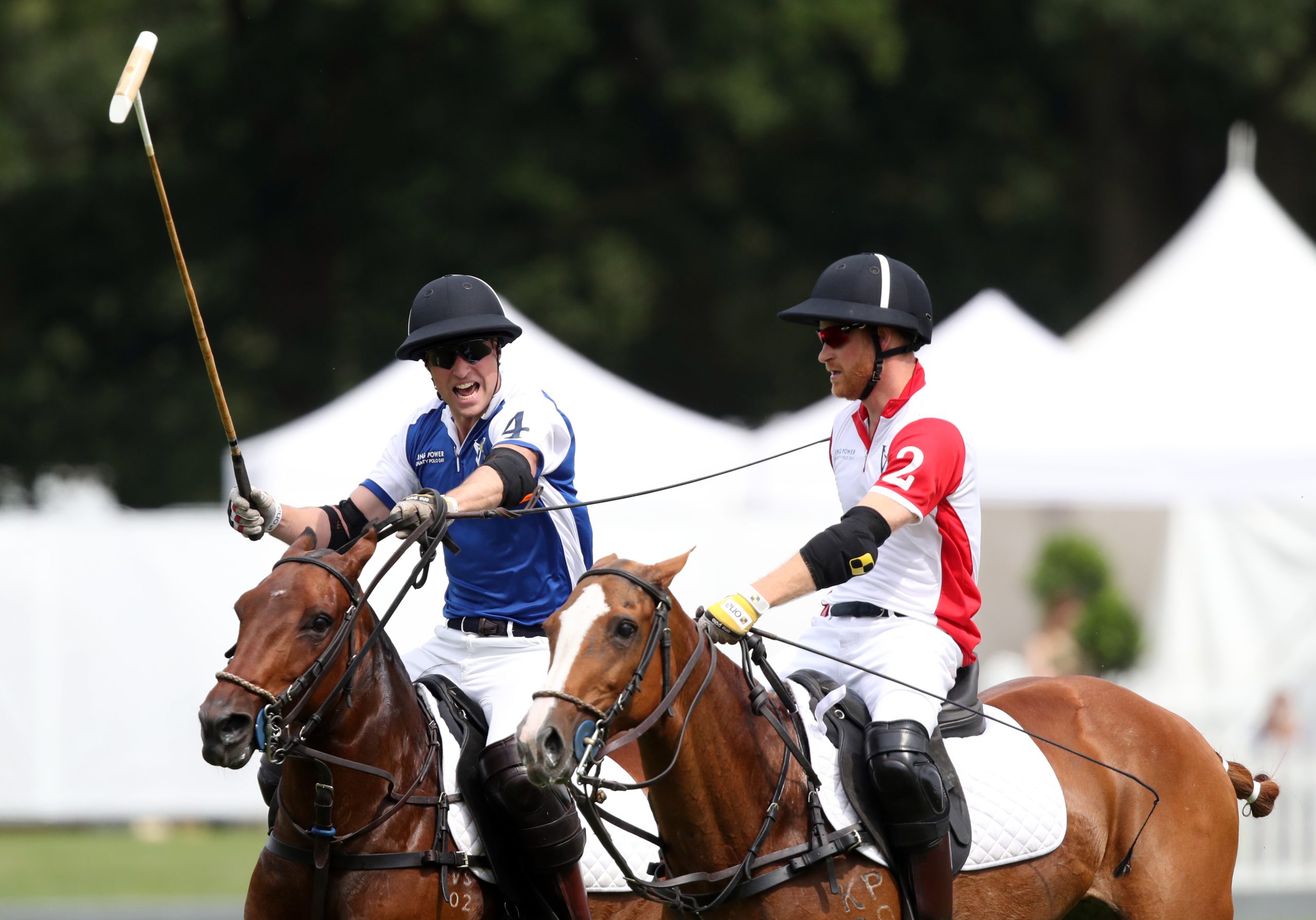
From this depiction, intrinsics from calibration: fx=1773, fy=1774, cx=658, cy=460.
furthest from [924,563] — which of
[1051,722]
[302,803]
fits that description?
[302,803]

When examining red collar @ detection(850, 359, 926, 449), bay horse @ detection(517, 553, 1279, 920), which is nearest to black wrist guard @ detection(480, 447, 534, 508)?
bay horse @ detection(517, 553, 1279, 920)

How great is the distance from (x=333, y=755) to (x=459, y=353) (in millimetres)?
A: 1387

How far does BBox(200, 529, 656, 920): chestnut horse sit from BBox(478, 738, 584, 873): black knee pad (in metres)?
0.19

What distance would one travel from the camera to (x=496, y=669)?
231 inches

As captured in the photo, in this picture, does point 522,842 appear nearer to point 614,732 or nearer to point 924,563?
point 614,732

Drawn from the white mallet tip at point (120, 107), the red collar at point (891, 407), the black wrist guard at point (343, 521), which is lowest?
the black wrist guard at point (343, 521)

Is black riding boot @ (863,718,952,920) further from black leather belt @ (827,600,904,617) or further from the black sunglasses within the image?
the black sunglasses

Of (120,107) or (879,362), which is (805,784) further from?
(120,107)

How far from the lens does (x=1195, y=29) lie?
2389cm

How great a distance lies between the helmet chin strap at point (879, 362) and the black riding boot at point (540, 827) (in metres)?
1.57

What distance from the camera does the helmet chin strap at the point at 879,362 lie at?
5555 millimetres

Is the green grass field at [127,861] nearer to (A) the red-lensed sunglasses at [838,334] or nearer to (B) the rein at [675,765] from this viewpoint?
(B) the rein at [675,765]

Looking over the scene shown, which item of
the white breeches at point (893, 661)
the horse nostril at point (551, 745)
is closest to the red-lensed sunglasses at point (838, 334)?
the white breeches at point (893, 661)

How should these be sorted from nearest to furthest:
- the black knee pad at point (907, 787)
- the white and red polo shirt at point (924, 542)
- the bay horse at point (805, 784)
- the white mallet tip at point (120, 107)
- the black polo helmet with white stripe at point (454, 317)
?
the bay horse at point (805, 784)
the black knee pad at point (907, 787)
the white mallet tip at point (120, 107)
the white and red polo shirt at point (924, 542)
the black polo helmet with white stripe at point (454, 317)
